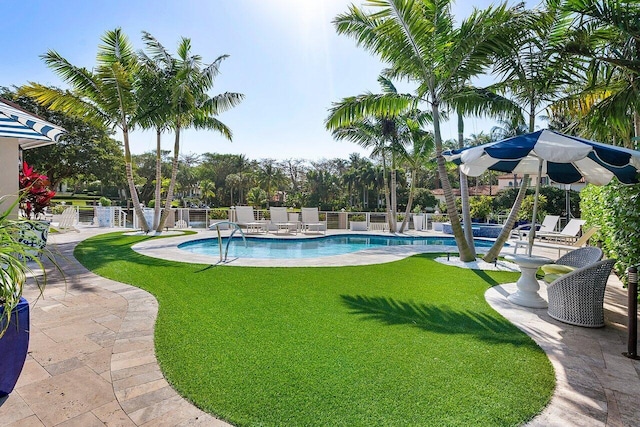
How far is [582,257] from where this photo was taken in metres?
5.39

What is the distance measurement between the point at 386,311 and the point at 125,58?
→ 553 inches

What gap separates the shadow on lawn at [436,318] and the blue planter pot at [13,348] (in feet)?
11.1

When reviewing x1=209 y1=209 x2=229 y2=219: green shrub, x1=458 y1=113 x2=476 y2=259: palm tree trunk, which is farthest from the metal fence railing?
x1=458 y1=113 x2=476 y2=259: palm tree trunk

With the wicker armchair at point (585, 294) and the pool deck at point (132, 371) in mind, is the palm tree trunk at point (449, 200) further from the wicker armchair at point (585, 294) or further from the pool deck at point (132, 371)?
the wicker armchair at point (585, 294)

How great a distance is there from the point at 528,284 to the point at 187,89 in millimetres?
12466

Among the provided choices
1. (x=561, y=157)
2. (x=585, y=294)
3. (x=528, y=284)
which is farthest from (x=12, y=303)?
(x=528, y=284)

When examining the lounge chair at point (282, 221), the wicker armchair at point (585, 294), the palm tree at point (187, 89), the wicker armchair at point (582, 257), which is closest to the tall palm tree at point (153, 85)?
the palm tree at point (187, 89)

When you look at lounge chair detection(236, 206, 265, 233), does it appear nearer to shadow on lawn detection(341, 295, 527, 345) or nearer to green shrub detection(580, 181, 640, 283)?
shadow on lawn detection(341, 295, 527, 345)

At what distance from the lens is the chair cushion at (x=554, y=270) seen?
4.96 m

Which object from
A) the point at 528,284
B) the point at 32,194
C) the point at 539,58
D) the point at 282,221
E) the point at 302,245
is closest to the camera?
the point at 528,284

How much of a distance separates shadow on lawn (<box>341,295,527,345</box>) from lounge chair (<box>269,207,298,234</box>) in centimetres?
1056

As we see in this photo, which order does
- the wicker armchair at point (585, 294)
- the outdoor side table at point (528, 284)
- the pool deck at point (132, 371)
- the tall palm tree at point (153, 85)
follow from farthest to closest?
the tall palm tree at point (153, 85) < the outdoor side table at point (528, 284) < the wicker armchair at point (585, 294) < the pool deck at point (132, 371)

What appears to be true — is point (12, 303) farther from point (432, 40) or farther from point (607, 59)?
point (432, 40)

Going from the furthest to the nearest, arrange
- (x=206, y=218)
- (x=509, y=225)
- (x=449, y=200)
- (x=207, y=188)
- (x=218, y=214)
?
(x=207, y=188)
(x=218, y=214)
(x=206, y=218)
(x=449, y=200)
(x=509, y=225)
